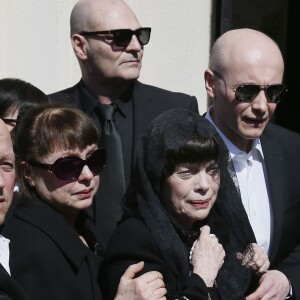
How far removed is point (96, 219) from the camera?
4551mm

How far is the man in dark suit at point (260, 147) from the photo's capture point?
4508 millimetres

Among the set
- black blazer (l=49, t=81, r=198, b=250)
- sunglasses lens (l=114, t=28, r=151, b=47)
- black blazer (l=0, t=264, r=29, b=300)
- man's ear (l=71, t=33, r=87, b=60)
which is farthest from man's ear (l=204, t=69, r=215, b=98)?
black blazer (l=0, t=264, r=29, b=300)

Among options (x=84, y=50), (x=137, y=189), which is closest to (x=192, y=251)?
(x=137, y=189)

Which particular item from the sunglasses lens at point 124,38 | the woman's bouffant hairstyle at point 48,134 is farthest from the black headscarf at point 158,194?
the sunglasses lens at point 124,38

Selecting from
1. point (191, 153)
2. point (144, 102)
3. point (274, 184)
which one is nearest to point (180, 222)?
point (191, 153)

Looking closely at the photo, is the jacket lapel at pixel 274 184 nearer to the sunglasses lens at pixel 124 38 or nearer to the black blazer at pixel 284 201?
the black blazer at pixel 284 201

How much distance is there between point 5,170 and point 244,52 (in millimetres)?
1526

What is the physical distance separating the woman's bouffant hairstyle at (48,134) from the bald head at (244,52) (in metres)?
0.89

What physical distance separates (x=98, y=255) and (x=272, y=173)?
3.27ft

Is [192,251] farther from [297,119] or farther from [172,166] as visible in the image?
[297,119]

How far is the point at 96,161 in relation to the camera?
3961 millimetres

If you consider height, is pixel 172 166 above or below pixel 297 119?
above

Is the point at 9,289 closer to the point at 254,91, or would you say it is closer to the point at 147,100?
the point at 254,91

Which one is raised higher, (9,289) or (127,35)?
(127,35)
